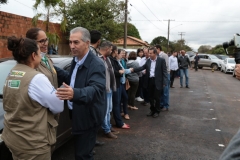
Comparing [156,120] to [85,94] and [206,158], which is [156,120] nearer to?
[206,158]

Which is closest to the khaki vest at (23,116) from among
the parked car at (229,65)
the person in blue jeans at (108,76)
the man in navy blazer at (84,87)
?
the man in navy blazer at (84,87)

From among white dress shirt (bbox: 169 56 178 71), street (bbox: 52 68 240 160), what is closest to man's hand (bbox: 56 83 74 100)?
street (bbox: 52 68 240 160)

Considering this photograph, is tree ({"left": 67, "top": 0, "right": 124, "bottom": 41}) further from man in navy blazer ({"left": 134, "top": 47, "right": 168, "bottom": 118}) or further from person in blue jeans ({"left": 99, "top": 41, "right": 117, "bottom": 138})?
person in blue jeans ({"left": 99, "top": 41, "right": 117, "bottom": 138})

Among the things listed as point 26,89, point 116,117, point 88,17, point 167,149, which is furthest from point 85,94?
point 88,17

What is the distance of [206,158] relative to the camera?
4.20m

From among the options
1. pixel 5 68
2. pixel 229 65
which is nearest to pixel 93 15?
pixel 229 65

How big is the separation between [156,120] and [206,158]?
2.35 metres

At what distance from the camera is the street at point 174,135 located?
4.29m

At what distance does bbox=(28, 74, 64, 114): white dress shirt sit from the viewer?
77.2 inches

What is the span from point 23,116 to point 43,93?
237 millimetres

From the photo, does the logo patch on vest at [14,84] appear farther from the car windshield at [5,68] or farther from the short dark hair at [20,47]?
the car windshield at [5,68]

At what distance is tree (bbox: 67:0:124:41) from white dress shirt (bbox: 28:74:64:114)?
17409 mm

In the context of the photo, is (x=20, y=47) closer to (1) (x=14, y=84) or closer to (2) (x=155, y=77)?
(1) (x=14, y=84)

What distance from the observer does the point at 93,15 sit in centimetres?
1947
